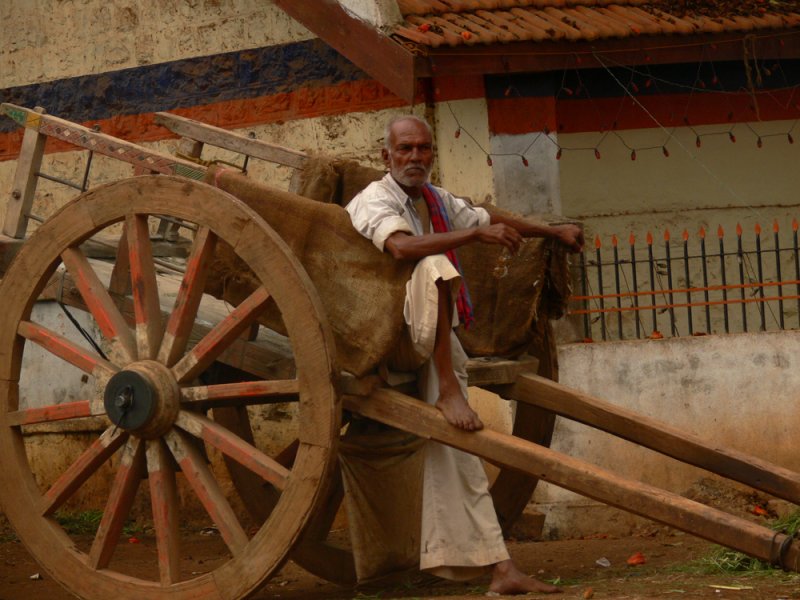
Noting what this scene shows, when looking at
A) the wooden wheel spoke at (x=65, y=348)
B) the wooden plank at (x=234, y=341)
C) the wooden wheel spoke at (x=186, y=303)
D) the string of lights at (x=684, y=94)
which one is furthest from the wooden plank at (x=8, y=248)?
the string of lights at (x=684, y=94)

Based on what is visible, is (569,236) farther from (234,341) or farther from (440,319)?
(234,341)

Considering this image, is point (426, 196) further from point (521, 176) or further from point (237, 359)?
point (521, 176)

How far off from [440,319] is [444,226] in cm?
59

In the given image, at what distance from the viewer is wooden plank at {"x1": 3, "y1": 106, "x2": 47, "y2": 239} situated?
584cm

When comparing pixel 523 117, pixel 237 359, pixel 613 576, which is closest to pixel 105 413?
pixel 237 359

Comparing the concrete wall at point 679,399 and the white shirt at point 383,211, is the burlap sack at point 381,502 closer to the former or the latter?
the white shirt at point 383,211

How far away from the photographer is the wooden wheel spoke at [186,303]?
5227mm

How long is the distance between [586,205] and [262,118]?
2300mm

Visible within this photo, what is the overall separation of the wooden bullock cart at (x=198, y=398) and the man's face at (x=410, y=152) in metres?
0.61

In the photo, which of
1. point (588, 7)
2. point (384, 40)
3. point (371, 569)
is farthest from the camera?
point (588, 7)

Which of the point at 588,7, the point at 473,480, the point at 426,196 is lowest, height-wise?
the point at 473,480

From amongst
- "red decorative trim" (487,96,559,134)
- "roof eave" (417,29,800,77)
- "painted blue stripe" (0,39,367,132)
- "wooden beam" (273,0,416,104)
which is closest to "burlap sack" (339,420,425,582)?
"wooden beam" (273,0,416,104)

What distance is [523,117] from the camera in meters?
7.87

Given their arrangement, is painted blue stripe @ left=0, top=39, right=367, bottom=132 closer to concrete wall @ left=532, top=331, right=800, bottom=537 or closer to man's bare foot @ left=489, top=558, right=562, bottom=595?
concrete wall @ left=532, top=331, right=800, bottom=537
